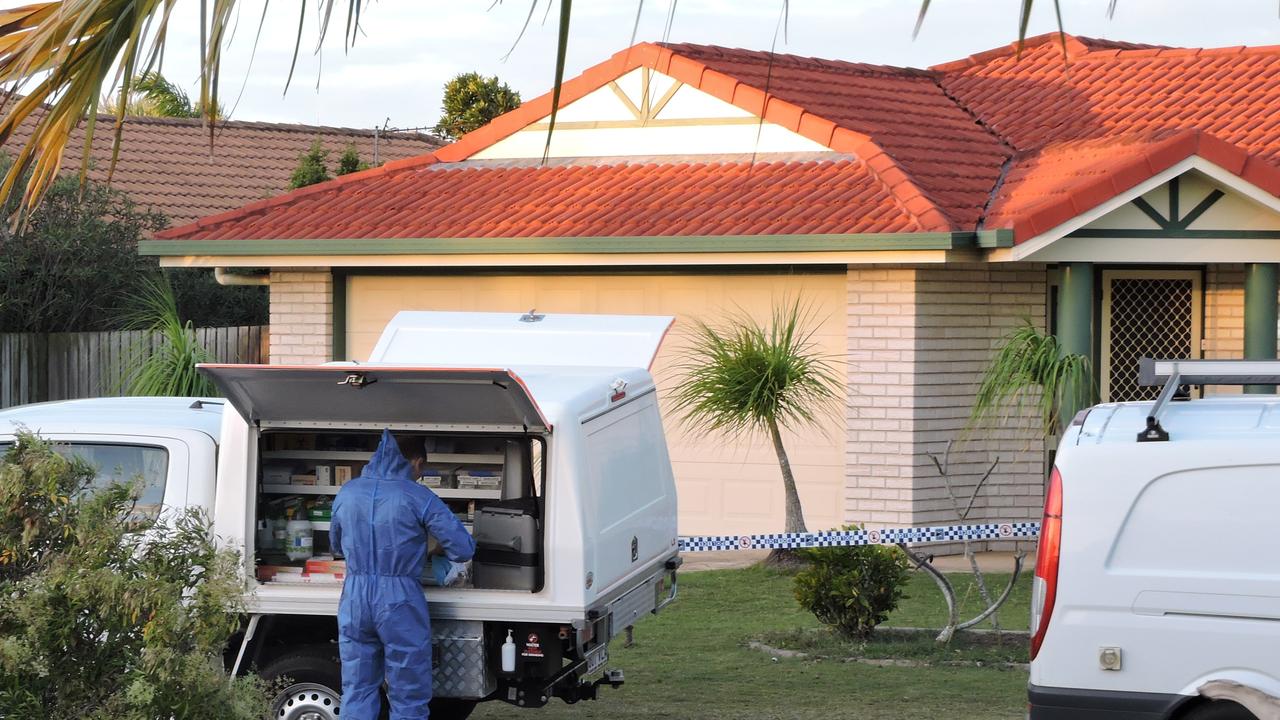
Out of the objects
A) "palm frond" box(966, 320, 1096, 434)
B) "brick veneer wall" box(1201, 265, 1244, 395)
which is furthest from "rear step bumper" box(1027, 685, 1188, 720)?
"brick veneer wall" box(1201, 265, 1244, 395)

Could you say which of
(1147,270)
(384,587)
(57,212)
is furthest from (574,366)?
(57,212)

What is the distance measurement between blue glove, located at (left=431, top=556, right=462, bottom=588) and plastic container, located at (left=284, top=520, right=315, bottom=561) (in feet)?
2.22

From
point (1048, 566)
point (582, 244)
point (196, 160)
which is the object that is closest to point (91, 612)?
point (1048, 566)

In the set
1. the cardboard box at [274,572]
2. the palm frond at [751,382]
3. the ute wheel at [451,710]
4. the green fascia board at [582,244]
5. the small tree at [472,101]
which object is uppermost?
the small tree at [472,101]

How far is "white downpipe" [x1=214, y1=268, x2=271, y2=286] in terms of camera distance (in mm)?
17609

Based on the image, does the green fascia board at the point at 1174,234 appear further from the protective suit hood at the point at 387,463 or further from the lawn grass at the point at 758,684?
the protective suit hood at the point at 387,463

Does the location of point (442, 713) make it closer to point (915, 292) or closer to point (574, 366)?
point (574, 366)

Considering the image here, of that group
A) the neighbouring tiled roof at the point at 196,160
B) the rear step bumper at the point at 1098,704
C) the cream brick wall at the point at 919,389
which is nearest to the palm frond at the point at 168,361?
the neighbouring tiled roof at the point at 196,160

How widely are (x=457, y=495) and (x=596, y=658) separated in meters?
1.01

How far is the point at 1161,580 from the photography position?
6.09 meters

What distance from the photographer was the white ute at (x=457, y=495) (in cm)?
718

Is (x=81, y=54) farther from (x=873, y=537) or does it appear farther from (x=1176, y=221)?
(x=1176, y=221)

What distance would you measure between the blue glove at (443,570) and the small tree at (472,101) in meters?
26.9

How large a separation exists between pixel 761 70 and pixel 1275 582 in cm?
1260
